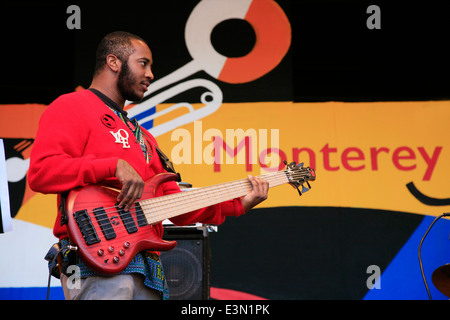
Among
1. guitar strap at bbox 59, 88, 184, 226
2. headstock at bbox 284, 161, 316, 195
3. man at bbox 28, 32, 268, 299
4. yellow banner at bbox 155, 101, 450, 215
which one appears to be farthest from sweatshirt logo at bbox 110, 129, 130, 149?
yellow banner at bbox 155, 101, 450, 215

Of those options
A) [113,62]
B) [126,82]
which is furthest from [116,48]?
[126,82]

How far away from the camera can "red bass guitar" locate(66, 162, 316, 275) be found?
5.14ft

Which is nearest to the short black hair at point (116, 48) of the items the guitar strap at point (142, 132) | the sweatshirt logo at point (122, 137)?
the guitar strap at point (142, 132)

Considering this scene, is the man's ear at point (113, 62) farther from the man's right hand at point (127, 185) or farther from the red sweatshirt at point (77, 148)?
the man's right hand at point (127, 185)

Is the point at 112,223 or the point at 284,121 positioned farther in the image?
the point at 284,121

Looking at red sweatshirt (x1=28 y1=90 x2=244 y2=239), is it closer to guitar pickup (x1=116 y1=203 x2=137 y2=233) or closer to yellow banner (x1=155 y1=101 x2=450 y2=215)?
guitar pickup (x1=116 y1=203 x2=137 y2=233)

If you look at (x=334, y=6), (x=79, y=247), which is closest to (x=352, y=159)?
(x=334, y=6)

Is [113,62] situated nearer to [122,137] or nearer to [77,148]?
[122,137]

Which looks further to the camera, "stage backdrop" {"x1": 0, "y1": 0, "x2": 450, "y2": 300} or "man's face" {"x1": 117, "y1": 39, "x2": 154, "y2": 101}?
"stage backdrop" {"x1": 0, "y1": 0, "x2": 450, "y2": 300}

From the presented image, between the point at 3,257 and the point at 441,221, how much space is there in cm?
423

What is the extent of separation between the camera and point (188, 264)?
3.34 metres

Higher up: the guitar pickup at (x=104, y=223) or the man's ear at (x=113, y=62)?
the man's ear at (x=113, y=62)

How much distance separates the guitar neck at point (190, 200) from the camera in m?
A: 1.80

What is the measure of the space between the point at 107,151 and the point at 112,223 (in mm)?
285
